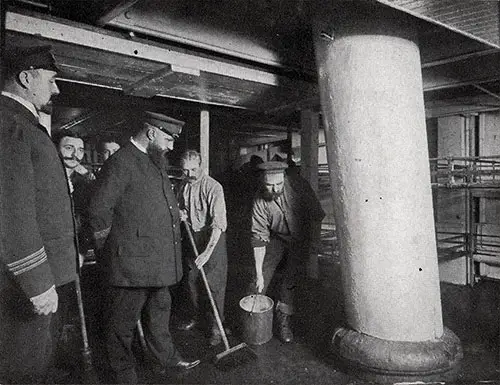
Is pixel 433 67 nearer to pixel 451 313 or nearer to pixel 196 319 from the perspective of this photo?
pixel 451 313

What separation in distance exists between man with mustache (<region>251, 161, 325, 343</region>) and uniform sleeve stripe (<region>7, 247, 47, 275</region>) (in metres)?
2.51

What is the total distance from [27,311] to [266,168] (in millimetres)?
2569

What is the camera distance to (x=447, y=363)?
2.88 meters

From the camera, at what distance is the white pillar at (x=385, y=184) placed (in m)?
2.87

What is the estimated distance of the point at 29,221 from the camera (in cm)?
199

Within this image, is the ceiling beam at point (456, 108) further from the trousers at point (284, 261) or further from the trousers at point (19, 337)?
the trousers at point (19, 337)

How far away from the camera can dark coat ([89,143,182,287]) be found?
286cm

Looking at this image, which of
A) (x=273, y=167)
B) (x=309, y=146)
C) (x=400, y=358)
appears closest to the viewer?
(x=400, y=358)

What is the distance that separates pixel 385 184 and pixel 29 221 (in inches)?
91.5

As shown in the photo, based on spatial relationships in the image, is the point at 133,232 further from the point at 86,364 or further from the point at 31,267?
the point at 86,364

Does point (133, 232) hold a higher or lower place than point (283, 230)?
higher

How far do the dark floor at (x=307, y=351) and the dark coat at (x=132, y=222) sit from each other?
983 mm

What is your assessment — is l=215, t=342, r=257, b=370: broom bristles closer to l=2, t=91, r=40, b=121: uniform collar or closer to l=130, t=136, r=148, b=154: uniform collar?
l=130, t=136, r=148, b=154: uniform collar

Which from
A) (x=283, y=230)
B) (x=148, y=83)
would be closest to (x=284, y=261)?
(x=283, y=230)
